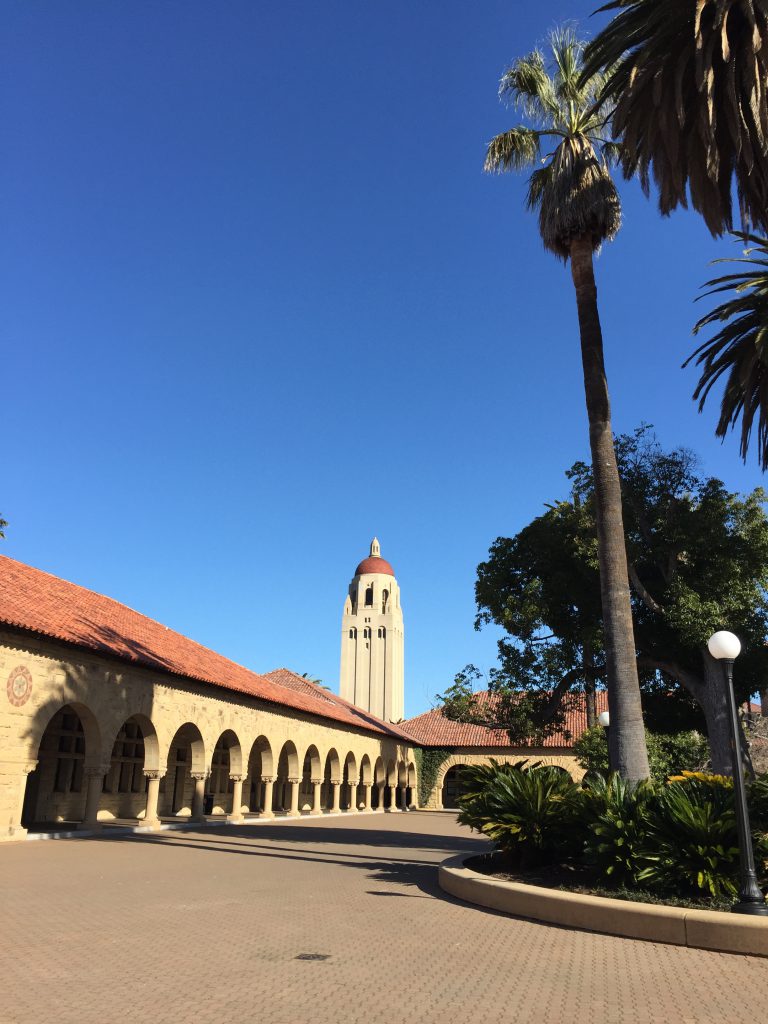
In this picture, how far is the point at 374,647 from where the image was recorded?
286ft

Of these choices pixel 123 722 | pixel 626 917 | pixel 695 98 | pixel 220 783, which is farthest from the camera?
pixel 220 783

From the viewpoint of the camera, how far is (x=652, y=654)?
2028 centimetres

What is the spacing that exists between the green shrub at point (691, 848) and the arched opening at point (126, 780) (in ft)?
63.5

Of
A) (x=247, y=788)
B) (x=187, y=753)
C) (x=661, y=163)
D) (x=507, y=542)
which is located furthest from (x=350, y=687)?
(x=661, y=163)

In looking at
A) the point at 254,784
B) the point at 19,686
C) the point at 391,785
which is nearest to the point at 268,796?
the point at 254,784

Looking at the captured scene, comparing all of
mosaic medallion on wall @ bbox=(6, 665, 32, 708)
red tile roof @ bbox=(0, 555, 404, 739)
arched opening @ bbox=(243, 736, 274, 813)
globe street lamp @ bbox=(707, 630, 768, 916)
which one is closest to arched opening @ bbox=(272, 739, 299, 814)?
arched opening @ bbox=(243, 736, 274, 813)

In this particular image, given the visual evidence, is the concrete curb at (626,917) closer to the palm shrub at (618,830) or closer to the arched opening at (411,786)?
the palm shrub at (618,830)

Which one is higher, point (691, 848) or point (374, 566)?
point (374, 566)

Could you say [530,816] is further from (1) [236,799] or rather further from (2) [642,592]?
(1) [236,799]

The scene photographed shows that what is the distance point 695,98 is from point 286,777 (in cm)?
2914

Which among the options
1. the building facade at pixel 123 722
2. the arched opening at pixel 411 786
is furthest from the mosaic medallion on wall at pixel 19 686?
the arched opening at pixel 411 786

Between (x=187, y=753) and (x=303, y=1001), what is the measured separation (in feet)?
84.2

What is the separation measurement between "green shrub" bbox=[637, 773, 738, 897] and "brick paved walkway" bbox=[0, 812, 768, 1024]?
48.3 inches

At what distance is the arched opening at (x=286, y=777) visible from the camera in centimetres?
3089
